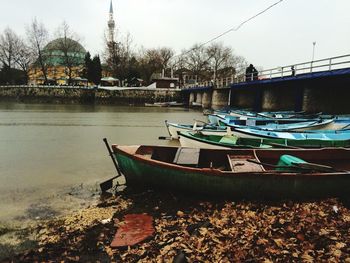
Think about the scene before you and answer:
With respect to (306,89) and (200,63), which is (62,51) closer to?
(200,63)

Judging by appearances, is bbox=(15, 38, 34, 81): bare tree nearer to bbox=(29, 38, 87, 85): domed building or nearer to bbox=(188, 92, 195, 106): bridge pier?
bbox=(29, 38, 87, 85): domed building

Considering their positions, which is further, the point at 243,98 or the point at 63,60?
the point at 63,60

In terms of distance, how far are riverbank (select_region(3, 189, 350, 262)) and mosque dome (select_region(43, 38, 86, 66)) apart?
233 ft

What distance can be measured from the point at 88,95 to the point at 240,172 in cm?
6303

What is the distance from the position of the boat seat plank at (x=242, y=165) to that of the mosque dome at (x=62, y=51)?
70334 mm

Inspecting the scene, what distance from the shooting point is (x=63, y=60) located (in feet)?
245

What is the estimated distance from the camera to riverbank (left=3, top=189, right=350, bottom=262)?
201 inches

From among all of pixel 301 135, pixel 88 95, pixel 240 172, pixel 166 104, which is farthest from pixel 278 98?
pixel 88 95

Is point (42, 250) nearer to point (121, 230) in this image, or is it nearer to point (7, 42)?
point (121, 230)

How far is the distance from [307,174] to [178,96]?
63.3 meters

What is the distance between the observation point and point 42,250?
589cm

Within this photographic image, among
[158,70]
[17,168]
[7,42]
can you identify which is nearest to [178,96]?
[158,70]

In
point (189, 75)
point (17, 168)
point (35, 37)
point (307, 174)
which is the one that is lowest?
point (17, 168)

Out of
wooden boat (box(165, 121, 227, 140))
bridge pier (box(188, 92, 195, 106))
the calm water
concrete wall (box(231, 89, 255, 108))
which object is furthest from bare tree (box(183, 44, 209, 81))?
wooden boat (box(165, 121, 227, 140))
